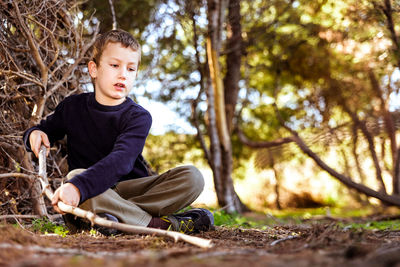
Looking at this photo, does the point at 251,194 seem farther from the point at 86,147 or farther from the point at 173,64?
the point at 86,147

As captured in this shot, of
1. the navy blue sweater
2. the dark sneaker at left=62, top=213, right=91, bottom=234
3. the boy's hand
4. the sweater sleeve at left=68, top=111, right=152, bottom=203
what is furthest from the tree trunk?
the boy's hand

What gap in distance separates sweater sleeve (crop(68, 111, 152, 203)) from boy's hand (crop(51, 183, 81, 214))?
0.08 ft

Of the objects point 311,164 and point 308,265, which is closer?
point 308,265

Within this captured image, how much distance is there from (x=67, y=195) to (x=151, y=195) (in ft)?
2.32

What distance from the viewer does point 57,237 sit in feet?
7.22

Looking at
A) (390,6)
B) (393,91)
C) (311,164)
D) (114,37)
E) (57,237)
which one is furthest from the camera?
(311,164)

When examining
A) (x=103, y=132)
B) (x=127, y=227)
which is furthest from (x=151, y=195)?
(x=127, y=227)

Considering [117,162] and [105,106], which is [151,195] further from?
[105,106]

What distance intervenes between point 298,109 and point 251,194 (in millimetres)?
2899

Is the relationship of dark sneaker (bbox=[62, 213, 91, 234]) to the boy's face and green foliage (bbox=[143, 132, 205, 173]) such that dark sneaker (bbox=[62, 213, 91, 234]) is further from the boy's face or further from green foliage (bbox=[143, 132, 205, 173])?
green foliage (bbox=[143, 132, 205, 173])

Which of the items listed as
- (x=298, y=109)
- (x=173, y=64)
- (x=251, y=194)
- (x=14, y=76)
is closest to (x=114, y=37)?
(x=14, y=76)

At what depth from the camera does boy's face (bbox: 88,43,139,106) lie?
2.67m

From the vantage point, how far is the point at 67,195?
6.83 feet

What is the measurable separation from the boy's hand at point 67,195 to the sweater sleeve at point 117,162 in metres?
0.02
